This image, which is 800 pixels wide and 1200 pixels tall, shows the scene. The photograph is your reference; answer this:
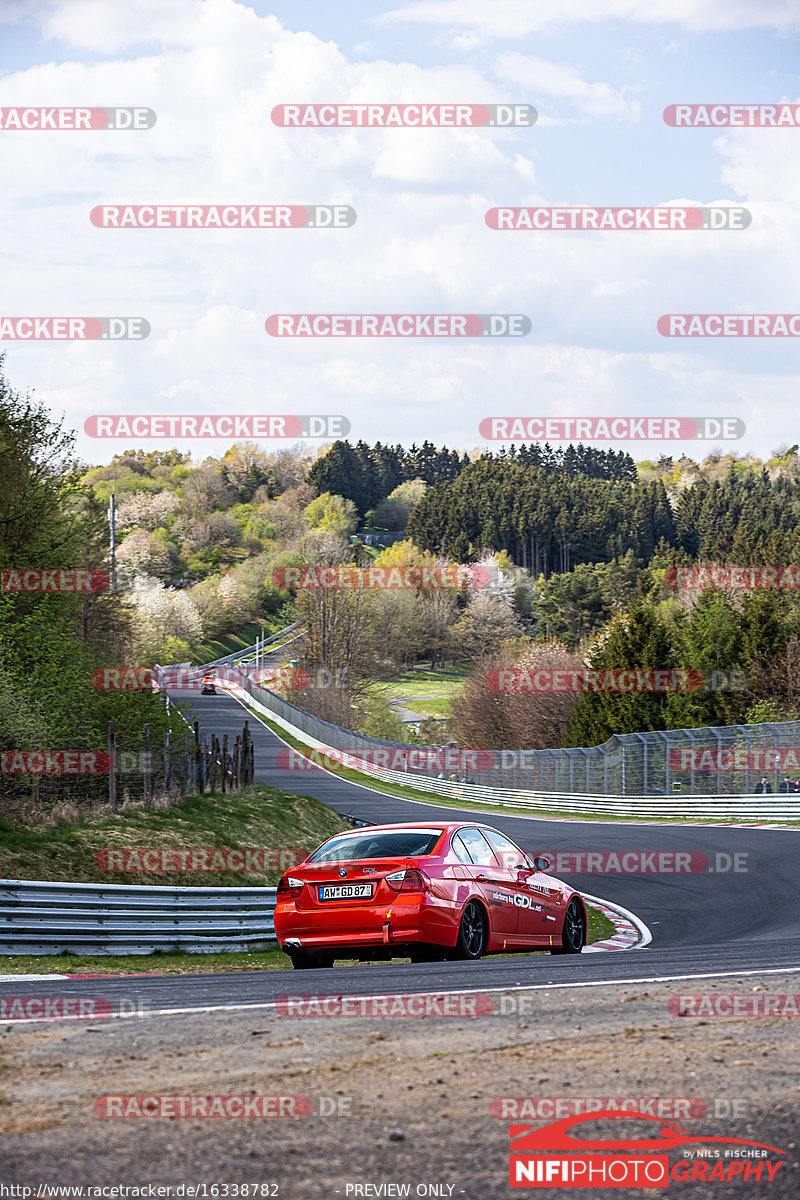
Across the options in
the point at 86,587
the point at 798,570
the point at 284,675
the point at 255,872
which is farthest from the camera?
the point at 284,675

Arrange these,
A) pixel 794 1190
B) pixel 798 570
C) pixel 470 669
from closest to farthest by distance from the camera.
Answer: pixel 794 1190
pixel 798 570
pixel 470 669

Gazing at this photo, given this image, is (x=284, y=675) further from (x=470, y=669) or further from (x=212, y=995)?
(x=212, y=995)

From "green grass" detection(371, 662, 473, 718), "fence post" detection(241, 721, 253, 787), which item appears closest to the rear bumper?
"fence post" detection(241, 721, 253, 787)

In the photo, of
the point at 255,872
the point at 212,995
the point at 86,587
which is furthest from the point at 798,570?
the point at 212,995

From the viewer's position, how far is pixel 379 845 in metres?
10.7

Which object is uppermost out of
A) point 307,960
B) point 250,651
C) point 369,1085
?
point 369,1085

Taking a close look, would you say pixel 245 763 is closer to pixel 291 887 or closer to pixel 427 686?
pixel 291 887

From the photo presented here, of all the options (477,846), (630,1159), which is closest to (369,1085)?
(630,1159)

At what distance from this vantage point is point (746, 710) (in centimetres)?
5419

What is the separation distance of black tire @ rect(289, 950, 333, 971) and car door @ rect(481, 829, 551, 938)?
6.06ft

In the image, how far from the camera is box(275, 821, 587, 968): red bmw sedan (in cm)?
1002

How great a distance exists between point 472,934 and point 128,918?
415 centimetres

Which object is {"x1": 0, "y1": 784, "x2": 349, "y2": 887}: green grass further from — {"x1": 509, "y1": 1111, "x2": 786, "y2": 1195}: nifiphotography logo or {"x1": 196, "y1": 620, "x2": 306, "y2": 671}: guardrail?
{"x1": 196, "y1": 620, "x2": 306, "y2": 671}: guardrail

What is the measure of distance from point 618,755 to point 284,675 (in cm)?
6256
